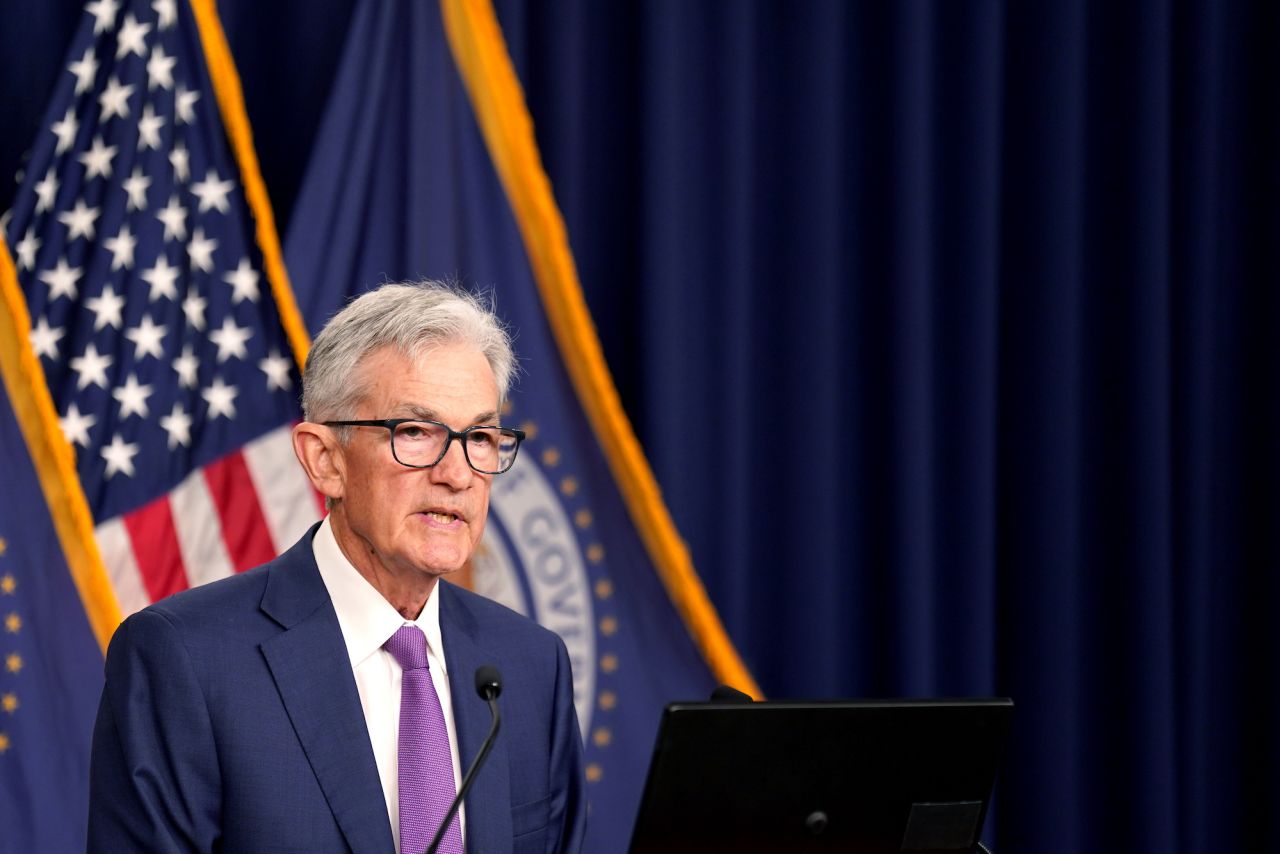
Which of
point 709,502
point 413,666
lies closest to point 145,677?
point 413,666

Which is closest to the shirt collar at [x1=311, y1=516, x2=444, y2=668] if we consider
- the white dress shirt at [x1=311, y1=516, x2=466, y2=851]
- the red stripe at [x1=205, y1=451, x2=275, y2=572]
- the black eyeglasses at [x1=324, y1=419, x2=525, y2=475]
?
the white dress shirt at [x1=311, y1=516, x2=466, y2=851]

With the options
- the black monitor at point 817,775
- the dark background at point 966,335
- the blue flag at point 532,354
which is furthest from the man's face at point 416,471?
the dark background at point 966,335

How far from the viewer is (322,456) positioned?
6.41 feet

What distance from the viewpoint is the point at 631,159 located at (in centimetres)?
371

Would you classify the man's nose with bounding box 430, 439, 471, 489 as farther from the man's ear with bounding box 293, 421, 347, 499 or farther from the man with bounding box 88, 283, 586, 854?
the man's ear with bounding box 293, 421, 347, 499

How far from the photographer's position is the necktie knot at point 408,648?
6.33 ft

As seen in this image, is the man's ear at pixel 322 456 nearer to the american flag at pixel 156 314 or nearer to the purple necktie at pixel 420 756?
the purple necktie at pixel 420 756

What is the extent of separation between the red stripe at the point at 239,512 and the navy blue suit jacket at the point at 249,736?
1161 millimetres

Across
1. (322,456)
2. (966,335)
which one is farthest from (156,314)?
(966,335)

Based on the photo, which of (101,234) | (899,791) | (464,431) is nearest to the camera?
(899,791)

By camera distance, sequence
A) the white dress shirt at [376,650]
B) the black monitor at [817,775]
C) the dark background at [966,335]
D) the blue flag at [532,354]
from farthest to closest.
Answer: the dark background at [966,335] < the blue flag at [532,354] < the white dress shirt at [376,650] < the black monitor at [817,775]

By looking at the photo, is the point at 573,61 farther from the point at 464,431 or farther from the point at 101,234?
the point at 464,431

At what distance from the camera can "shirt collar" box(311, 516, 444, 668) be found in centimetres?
192

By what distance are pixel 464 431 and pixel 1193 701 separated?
2782 mm
